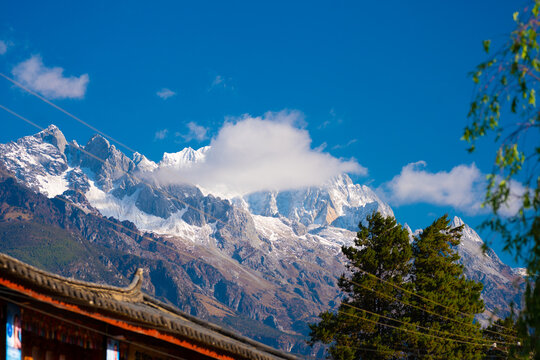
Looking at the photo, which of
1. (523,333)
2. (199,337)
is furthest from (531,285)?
(199,337)

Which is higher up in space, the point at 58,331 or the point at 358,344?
the point at 358,344

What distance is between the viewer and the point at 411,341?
35750 millimetres

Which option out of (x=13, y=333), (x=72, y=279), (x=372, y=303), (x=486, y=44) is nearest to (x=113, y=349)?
(x=72, y=279)

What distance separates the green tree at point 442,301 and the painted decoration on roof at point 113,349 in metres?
26.4

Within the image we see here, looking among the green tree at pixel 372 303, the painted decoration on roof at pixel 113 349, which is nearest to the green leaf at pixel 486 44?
the painted decoration on roof at pixel 113 349

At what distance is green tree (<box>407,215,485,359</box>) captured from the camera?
36500mm

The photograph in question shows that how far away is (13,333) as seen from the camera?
414 inches

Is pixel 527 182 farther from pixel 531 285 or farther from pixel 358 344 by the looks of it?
pixel 358 344

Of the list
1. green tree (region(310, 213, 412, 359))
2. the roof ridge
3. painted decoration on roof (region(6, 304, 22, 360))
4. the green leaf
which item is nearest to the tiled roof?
the roof ridge

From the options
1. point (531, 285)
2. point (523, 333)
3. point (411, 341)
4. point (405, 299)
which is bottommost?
point (523, 333)

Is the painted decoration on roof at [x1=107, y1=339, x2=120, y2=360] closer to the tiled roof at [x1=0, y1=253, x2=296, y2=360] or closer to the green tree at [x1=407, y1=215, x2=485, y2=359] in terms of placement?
the tiled roof at [x1=0, y1=253, x2=296, y2=360]

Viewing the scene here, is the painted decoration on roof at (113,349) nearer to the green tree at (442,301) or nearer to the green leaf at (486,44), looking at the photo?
the green leaf at (486,44)

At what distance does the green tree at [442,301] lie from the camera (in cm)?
3650

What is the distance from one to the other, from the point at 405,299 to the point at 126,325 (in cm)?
2794
